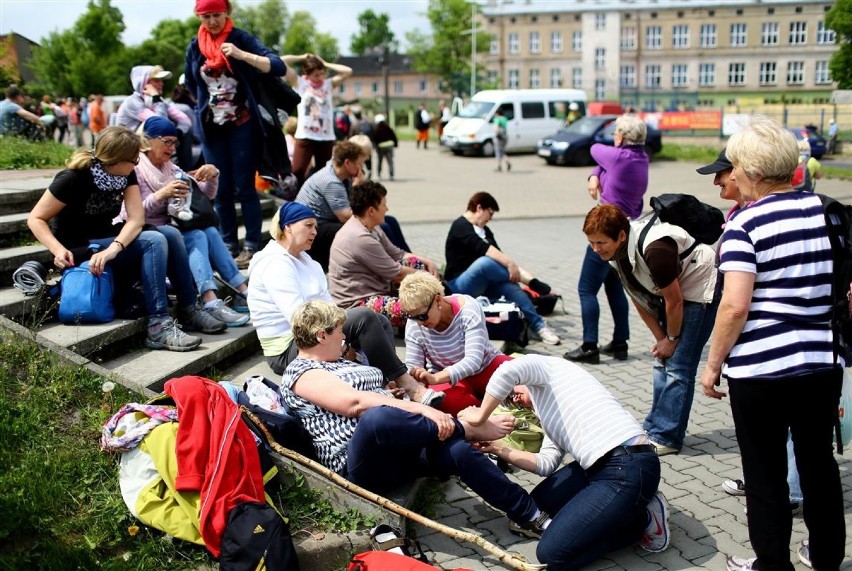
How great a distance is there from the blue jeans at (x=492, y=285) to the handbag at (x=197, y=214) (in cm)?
217

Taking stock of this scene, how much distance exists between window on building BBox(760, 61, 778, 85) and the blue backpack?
78.2 meters

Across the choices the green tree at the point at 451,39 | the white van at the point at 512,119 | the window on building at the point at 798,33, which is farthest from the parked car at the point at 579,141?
the window on building at the point at 798,33

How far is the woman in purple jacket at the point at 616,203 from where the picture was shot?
664 cm

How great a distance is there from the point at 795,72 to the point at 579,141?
57.9 m

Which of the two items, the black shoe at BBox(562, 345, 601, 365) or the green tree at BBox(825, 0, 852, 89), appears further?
the green tree at BBox(825, 0, 852, 89)

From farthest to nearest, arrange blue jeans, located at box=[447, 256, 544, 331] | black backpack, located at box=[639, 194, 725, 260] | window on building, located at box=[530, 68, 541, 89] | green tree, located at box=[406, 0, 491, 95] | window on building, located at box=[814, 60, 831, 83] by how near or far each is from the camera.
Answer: window on building, located at box=[530, 68, 541, 89], window on building, located at box=[814, 60, 831, 83], green tree, located at box=[406, 0, 491, 95], blue jeans, located at box=[447, 256, 544, 331], black backpack, located at box=[639, 194, 725, 260]

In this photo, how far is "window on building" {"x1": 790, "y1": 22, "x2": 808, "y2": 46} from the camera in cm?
7231

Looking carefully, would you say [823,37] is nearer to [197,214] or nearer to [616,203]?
[616,203]

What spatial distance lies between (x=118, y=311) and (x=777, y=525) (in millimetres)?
4181

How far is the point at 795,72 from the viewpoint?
73438 millimetres

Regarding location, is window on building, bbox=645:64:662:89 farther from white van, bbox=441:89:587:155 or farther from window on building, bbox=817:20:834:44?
white van, bbox=441:89:587:155

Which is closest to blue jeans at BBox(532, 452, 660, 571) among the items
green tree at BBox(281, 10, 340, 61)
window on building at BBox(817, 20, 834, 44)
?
window on building at BBox(817, 20, 834, 44)

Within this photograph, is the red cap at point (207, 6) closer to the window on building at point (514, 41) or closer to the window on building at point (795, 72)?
the window on building at point (514, 41)

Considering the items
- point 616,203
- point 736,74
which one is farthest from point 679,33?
point 616,203
